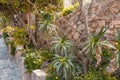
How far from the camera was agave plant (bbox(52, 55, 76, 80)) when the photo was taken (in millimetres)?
6527

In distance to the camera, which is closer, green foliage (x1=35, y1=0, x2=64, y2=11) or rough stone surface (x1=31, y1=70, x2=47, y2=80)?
rough stone surface (x1=31, y1=70, x2=47, y2=80)

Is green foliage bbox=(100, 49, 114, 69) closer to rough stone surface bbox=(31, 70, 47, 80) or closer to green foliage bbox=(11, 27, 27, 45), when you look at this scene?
rough stone surface bbox=(31, 70, 47, 80)

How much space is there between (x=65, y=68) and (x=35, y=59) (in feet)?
7.77

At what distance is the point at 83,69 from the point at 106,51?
755 millimetres

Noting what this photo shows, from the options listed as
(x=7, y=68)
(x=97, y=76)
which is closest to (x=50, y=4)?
(x=7, y=68)

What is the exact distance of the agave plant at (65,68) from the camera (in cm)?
653

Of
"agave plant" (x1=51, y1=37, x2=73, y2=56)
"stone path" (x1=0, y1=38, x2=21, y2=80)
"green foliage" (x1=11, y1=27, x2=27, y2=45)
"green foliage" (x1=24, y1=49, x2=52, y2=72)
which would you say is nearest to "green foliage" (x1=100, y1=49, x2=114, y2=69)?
"agave plant" (x1=51, y1=37, x2=73, y2=56)

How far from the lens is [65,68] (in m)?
6.51

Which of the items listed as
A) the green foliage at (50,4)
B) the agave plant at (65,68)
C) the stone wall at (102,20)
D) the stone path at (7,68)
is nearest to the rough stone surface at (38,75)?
the agave plant at (65,68)

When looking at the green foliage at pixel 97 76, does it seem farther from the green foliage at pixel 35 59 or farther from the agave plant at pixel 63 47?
the green foliage at pixel 35 59

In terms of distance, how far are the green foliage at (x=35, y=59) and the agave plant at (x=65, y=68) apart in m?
1.80

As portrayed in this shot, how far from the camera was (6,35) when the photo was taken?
14.6 metres

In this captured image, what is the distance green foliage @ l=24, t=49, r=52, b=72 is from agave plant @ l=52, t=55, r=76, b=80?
5.90 ft

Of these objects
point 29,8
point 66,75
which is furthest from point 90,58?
point 29,8
